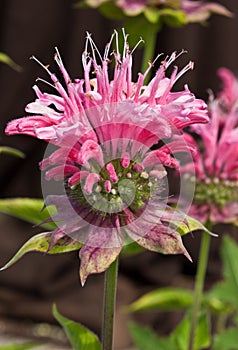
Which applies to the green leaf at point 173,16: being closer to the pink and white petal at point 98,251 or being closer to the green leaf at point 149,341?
the green leaf at point 149,341

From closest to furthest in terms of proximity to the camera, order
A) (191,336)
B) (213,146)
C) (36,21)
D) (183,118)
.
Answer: (183,118) → (191,336) → (213,146) → (36,21)

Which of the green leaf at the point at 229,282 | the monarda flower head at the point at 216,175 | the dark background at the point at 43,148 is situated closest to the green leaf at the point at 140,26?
the monarda flower head at the point at 216,175

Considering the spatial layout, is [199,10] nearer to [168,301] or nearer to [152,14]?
[152,14]

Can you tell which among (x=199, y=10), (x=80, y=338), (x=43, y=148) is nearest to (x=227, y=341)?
(x=80, y=338)

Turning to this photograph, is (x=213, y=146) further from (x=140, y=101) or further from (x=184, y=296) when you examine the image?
(x=140, y=101)

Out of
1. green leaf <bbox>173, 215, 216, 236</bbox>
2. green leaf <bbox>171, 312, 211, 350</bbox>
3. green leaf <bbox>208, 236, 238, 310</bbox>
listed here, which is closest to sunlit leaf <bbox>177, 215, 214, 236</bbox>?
green leaf <bbox>173, 215, 216, 236</bbox>

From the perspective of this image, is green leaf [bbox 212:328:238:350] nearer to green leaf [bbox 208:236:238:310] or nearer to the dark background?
green leaf [bbox 208:236:238:310]

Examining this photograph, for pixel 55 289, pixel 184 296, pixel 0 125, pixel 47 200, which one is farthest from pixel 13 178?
pixel 47 200
